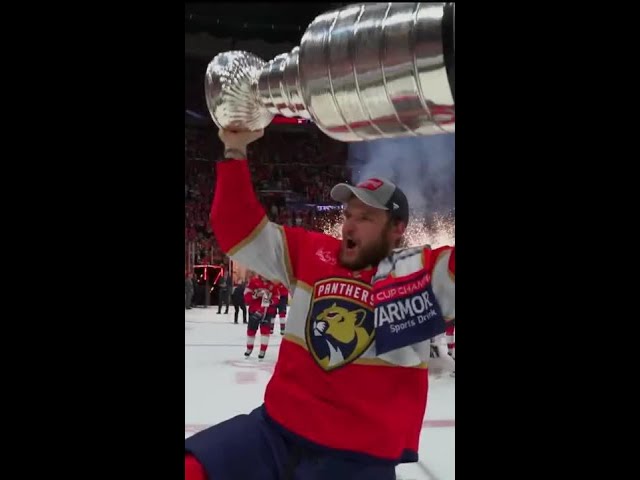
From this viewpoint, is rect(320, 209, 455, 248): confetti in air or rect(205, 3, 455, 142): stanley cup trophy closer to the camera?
rect(205, 3, 455, 142): stanley cup trophy

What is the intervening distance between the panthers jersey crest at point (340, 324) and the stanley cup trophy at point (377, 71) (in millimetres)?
314

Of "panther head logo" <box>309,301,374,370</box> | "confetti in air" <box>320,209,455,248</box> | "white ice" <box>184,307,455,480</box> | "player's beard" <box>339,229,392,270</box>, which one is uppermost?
"confetti in air" <box>320,209,455,248</box>

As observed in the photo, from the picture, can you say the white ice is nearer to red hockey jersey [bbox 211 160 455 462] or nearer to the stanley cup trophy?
red hockey jersey [bbox 211 160 455 462]

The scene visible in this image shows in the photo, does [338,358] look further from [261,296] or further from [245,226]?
[261,296]

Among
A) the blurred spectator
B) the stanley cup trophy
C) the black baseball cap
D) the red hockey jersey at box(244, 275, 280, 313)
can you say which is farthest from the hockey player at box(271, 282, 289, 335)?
the stanley cup trophy

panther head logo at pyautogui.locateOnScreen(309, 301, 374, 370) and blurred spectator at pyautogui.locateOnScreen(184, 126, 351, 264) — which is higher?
blurred spectator at pyautogui.locateOnScreen(184, 126, 351, 264)

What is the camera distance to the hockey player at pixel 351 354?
1026 mm

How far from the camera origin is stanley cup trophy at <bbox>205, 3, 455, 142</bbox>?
698 millimetres

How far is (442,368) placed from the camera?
988mm

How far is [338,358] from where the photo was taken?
1.04m

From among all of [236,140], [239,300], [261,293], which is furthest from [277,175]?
[239,300]

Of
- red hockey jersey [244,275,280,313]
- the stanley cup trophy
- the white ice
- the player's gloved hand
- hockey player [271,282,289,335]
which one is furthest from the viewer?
red hockey jersey [244,275,280,313]

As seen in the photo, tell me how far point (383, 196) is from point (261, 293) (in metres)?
0.52

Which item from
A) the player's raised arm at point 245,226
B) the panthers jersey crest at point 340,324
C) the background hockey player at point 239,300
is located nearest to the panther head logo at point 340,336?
the panthers jersey crest at point 340,324
